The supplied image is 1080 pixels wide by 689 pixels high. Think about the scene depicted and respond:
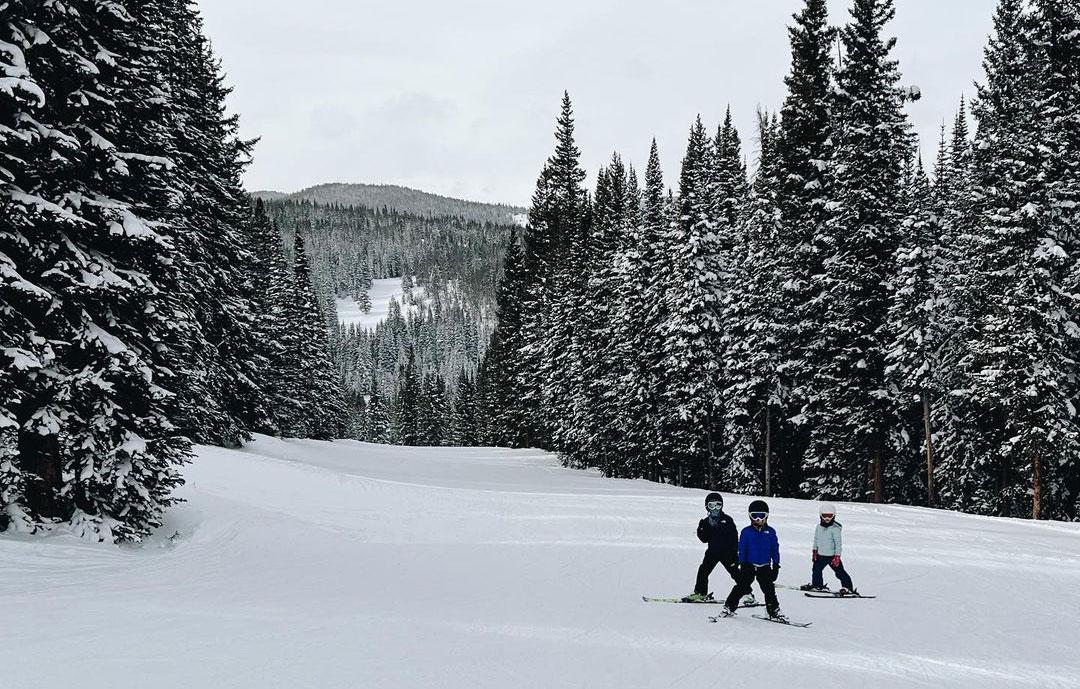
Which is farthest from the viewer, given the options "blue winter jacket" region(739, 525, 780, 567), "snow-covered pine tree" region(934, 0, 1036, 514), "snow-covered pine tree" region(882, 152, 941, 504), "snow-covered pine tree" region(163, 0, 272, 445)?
"snow-covered pine tree" region(882, 152, 941, 504)

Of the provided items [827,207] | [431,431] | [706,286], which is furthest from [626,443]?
[431,431]

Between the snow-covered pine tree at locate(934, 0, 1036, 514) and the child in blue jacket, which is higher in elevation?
the snow-covered pine tree at locate(934, 0, 1036, 514)

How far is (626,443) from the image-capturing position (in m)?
38.6

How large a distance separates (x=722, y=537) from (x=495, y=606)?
3.36 m

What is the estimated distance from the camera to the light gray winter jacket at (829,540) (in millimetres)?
11977

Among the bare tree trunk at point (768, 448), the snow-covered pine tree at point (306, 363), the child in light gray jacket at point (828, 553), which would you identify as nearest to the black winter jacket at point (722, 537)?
the child in light gray jacket at point (828, 553)

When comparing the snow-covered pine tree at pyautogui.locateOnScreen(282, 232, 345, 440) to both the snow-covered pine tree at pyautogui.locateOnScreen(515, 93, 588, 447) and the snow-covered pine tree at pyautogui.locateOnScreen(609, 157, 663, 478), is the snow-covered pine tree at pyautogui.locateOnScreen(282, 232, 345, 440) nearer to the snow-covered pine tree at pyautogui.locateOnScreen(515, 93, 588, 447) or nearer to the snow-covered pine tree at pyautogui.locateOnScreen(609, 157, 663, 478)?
the snow-covered pine tree at pyautogui.locateOnScreen(515, 93, 588, 447)

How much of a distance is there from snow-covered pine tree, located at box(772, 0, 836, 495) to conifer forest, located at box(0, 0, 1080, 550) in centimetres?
13

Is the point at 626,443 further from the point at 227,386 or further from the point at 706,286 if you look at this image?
the point at 227,386

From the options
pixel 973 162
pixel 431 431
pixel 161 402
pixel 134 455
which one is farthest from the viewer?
pixel 431 431

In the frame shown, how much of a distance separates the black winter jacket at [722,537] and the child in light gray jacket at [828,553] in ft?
7.20

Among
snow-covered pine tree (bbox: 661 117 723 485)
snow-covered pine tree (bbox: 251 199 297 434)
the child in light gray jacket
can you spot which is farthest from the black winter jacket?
snow-covered pine tree (bbox: 251 199 297 434)

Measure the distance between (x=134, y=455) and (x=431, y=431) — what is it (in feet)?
293

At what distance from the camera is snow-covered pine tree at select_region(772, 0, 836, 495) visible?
94.9 feet
